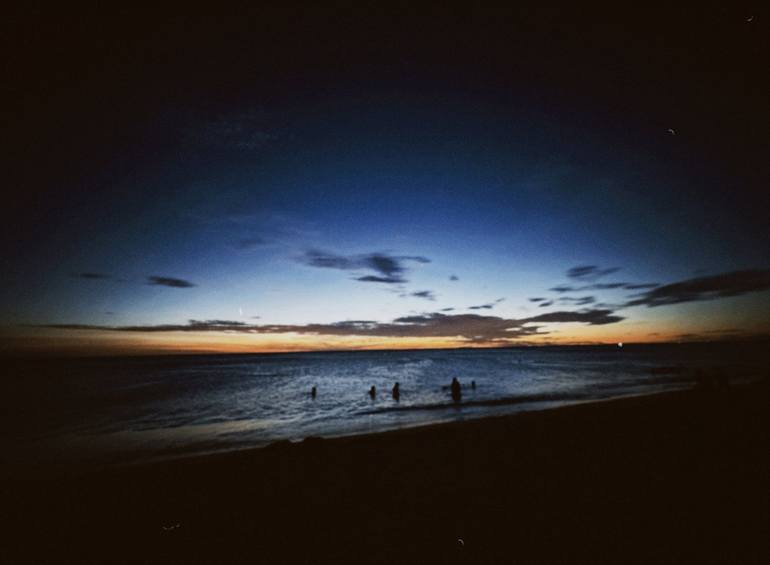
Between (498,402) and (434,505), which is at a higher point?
(434,505)

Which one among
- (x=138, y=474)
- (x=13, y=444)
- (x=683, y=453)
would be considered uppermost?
(x=683, y=453)

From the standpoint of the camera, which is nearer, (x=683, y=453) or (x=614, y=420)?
(x=683, y=453)

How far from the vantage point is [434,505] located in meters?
7.20

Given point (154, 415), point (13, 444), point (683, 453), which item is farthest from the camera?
point (154, 415)

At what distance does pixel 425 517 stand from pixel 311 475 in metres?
4.13

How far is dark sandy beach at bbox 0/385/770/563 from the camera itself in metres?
5.47

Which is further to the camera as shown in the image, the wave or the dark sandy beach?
the wave

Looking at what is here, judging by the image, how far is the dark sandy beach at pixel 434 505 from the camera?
5473mm

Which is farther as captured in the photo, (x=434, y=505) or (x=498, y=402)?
(x=498, y=402)

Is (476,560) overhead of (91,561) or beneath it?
overhead

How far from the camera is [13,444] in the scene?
19.6 m

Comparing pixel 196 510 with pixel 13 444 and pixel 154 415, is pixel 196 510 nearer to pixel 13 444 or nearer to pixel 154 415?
pixel 13 444

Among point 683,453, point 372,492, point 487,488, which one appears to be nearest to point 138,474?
point 372,492

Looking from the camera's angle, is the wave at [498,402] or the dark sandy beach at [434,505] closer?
the dark sandy beach at [434,505]
